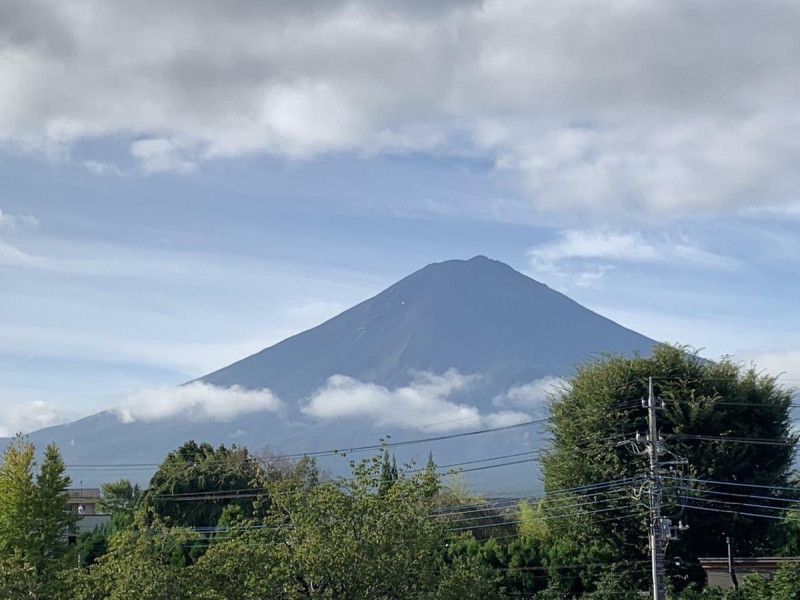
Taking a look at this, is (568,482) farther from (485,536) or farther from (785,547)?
(485,536)

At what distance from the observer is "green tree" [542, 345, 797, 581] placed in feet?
171

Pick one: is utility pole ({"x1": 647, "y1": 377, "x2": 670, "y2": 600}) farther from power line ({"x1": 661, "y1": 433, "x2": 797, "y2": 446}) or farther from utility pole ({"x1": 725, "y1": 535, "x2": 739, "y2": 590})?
power line ({"x1": 661, "y1": 433, "x2": 797, "y2": 446})

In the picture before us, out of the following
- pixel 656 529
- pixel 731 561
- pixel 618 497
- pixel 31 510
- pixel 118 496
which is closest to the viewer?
pixel 656 529

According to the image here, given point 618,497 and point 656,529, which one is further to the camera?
point 618,497

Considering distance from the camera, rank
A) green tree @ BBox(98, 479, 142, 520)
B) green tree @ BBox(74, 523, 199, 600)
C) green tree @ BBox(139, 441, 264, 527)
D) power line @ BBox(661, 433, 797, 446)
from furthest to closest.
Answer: green tree @ BBox(98, 479, 142, 520)
green tree @ BBox(139, 441, 264, 527)
power line @ BBox(661, 433, 797, 446)
green tree @ BBox(74, 523, 199, 600)

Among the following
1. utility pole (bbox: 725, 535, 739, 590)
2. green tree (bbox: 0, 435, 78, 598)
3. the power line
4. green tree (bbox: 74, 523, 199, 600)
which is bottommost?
utility pole (bbox: 725, 535, 739, 590)

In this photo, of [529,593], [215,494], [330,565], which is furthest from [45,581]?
[215,494]

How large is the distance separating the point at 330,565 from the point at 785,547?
109 feet

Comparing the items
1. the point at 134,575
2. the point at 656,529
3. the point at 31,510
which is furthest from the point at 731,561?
the point at 31,510

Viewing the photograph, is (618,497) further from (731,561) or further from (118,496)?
(118,496)

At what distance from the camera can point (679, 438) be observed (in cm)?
5222

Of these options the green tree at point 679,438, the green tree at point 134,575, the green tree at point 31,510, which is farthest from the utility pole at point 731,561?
the green tree at point 31,510

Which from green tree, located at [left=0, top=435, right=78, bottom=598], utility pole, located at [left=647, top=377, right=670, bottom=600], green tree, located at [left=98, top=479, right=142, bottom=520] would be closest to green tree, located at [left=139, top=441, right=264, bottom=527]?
green tree, located at [left=98, top=479, right=142, bottom=520]

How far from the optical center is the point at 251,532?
3366 cm
